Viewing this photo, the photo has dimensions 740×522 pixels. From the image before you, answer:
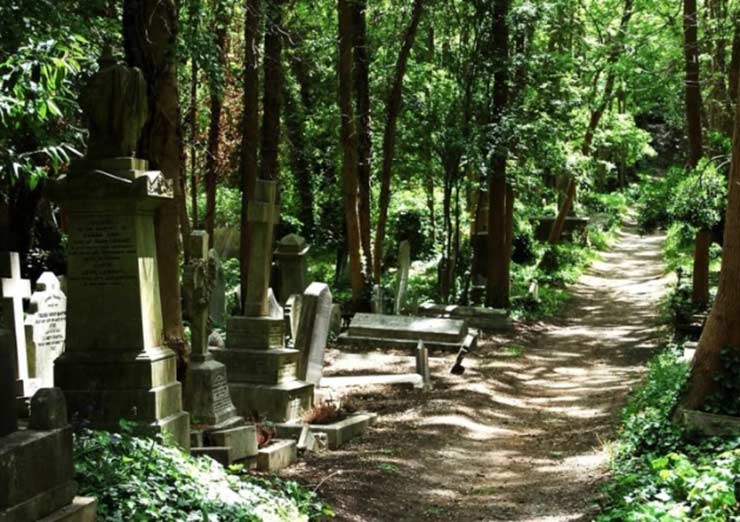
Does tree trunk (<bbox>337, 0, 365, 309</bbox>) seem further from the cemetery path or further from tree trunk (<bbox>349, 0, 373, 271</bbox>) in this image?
the cemetery path

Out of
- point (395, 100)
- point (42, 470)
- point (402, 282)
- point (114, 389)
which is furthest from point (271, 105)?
point (42, 470)

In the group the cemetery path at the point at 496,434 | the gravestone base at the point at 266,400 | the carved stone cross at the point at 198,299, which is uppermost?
the carved stone cross at the point at 198,299

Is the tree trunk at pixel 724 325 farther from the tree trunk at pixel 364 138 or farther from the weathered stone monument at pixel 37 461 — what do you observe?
the tree trunk at pixel 364 138

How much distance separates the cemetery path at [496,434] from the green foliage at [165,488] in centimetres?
100

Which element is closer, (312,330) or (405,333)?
(312,330)

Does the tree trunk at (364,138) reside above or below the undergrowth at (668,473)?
above

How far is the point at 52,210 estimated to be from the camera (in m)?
18.4

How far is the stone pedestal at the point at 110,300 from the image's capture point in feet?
24.1

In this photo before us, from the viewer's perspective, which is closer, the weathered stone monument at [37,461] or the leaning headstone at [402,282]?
the weathered stone monument at [37,461]

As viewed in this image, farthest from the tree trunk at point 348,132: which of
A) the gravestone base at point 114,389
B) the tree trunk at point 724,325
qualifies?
the gravestone base at point 114,389

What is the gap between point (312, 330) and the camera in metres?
12.5

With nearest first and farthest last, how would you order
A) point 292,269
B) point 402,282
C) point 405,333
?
point 292,269
point 405,333
point 402,282

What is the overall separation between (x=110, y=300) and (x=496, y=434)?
6.20m

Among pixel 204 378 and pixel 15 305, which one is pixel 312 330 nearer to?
pixel 204 378
